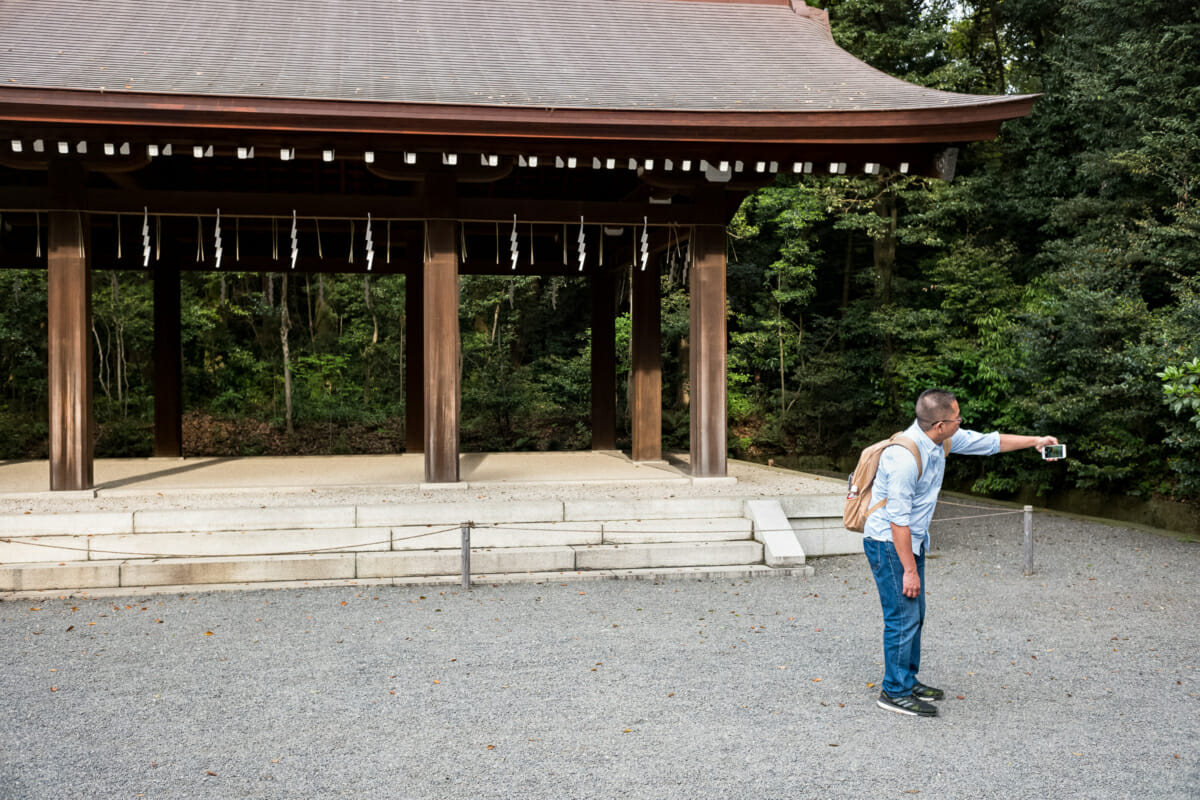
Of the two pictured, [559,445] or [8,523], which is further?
[559,445]

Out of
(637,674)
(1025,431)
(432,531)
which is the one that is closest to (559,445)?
(1025,431)

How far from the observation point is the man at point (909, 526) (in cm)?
343

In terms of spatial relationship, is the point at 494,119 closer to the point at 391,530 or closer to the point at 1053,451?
the point at 391,530

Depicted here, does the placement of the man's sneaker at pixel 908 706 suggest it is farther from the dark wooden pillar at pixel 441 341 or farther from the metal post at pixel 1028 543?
the dark wooden pillar at pixel 441 341

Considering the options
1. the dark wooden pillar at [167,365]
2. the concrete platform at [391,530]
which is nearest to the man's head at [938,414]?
the concrete platform at [391,530]

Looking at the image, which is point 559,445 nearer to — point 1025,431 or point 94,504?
point 1025,431

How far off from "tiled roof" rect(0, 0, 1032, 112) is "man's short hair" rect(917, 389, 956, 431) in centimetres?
411

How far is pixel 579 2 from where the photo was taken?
10.6 metres

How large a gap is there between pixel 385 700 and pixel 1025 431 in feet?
37.9

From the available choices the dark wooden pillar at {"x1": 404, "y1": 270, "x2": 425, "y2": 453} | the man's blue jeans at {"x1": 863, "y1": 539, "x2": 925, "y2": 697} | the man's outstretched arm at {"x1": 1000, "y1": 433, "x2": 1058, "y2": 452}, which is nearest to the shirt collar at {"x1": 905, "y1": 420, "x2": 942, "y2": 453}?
the man's outstretched arm at {"x1": 1000, "y1": 433, "x2": 1058, "y2": 452}

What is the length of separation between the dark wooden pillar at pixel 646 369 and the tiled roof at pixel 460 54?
8.18ft

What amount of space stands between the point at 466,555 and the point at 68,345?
154 inches

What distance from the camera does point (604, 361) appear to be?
11.5 meters

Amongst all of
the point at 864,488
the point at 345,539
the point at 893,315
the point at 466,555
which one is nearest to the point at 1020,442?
the point at 864,488
